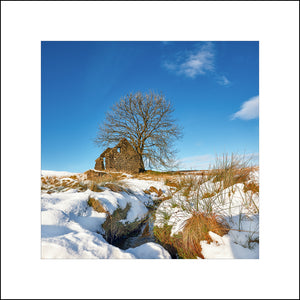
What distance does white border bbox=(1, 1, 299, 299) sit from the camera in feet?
3.67

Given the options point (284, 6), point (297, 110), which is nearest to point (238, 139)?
point (297, 110)

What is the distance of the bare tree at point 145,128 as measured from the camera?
220 centimetres

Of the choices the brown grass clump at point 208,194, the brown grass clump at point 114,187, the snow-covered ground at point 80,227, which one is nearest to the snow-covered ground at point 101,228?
the snow-covered ground at point 80,227

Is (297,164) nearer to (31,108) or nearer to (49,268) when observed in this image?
(49,268)

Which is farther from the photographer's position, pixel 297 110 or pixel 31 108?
pixel 31 108

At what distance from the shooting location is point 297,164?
1312mm

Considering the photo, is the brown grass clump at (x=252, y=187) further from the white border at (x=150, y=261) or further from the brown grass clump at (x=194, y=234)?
the brown grass clump at (x=194, y=234)

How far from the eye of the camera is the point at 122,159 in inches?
100

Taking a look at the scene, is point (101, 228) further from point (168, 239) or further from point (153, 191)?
point (153, 191)

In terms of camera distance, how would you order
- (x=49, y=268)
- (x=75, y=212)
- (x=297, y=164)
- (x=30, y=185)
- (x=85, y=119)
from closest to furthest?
(x=49, y=268) → (x=297, y=164) → (x=30, y=185) → (x=75, y=212) → (x=85, y=119)

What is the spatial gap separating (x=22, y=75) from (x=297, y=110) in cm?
236

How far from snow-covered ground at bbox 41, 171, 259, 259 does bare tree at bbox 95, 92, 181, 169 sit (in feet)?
1.76

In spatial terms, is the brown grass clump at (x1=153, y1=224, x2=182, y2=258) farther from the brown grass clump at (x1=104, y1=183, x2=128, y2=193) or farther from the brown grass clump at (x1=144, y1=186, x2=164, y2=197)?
the brown grass clump at (x1=104, y1=183, x2=128, y2=193)

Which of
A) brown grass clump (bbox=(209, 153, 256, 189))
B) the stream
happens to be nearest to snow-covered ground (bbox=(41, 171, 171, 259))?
the stream
